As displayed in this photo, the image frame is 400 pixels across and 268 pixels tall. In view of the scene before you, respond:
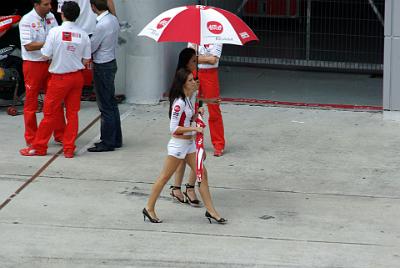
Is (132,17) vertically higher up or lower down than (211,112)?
higher up

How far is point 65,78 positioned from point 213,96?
1.66m

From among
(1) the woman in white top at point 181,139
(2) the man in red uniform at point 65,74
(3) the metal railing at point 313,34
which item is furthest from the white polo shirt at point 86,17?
(1) the woman in white top at point 181,139

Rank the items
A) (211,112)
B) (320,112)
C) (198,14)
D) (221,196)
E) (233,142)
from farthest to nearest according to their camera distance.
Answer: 1. (320,112)
2. (233,142)
3. (211,112)
4. (221,196)
5. (198,14)

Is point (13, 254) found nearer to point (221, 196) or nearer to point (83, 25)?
point (221, 196)

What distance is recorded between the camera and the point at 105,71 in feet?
35.9

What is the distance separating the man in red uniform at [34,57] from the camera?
35.4 ft

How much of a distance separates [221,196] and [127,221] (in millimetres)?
1190

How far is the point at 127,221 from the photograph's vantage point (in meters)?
8.91

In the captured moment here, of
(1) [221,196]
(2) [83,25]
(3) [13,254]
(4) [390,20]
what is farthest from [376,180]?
(2) [83,25]

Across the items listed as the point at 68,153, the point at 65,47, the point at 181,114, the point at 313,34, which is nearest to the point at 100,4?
the point at 65,47

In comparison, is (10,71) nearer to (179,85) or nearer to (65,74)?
(65,74)

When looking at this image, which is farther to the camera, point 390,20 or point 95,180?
point 390,20

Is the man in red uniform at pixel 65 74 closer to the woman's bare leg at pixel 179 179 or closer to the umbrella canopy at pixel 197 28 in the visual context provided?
the umbrella canopy at pixel 197 28

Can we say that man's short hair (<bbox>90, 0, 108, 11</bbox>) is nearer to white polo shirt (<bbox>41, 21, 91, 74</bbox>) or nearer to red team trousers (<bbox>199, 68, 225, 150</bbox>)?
white polo shirt (<bbox>41, 21, 91, 74</bbox>)
